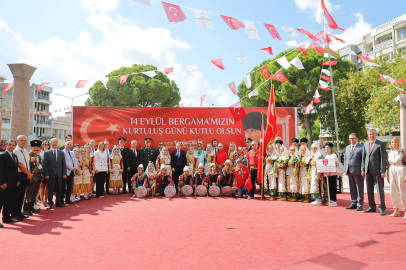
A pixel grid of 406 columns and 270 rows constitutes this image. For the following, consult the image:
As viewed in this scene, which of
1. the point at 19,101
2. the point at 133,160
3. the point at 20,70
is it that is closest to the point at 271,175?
the point at 133,160

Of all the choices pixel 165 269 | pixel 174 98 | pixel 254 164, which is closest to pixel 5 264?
pixel 165 269

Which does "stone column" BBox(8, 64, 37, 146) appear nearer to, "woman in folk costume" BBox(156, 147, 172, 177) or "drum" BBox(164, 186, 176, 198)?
"woman in folk costume" BBox(156, 147, 172, 177)

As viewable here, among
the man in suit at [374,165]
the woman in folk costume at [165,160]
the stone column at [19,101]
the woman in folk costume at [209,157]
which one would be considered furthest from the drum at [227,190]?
the stone column at [19,101]

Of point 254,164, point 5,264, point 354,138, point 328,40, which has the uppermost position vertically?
point 328,40

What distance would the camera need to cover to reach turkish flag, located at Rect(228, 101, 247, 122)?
30.6 feet

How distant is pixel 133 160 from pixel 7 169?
395cm

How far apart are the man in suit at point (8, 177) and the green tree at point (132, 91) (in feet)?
65.9

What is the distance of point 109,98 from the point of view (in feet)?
82.8

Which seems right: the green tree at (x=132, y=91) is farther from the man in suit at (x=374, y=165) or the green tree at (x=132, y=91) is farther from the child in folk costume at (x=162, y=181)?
the man in suit at (x=374, y=165)

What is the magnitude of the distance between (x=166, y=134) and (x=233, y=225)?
5067 millimetres

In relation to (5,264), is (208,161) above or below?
above

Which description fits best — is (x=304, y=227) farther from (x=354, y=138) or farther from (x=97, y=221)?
(x=97, y=221)

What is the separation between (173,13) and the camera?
18.4ft

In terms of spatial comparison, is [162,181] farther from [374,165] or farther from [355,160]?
[374,165]
